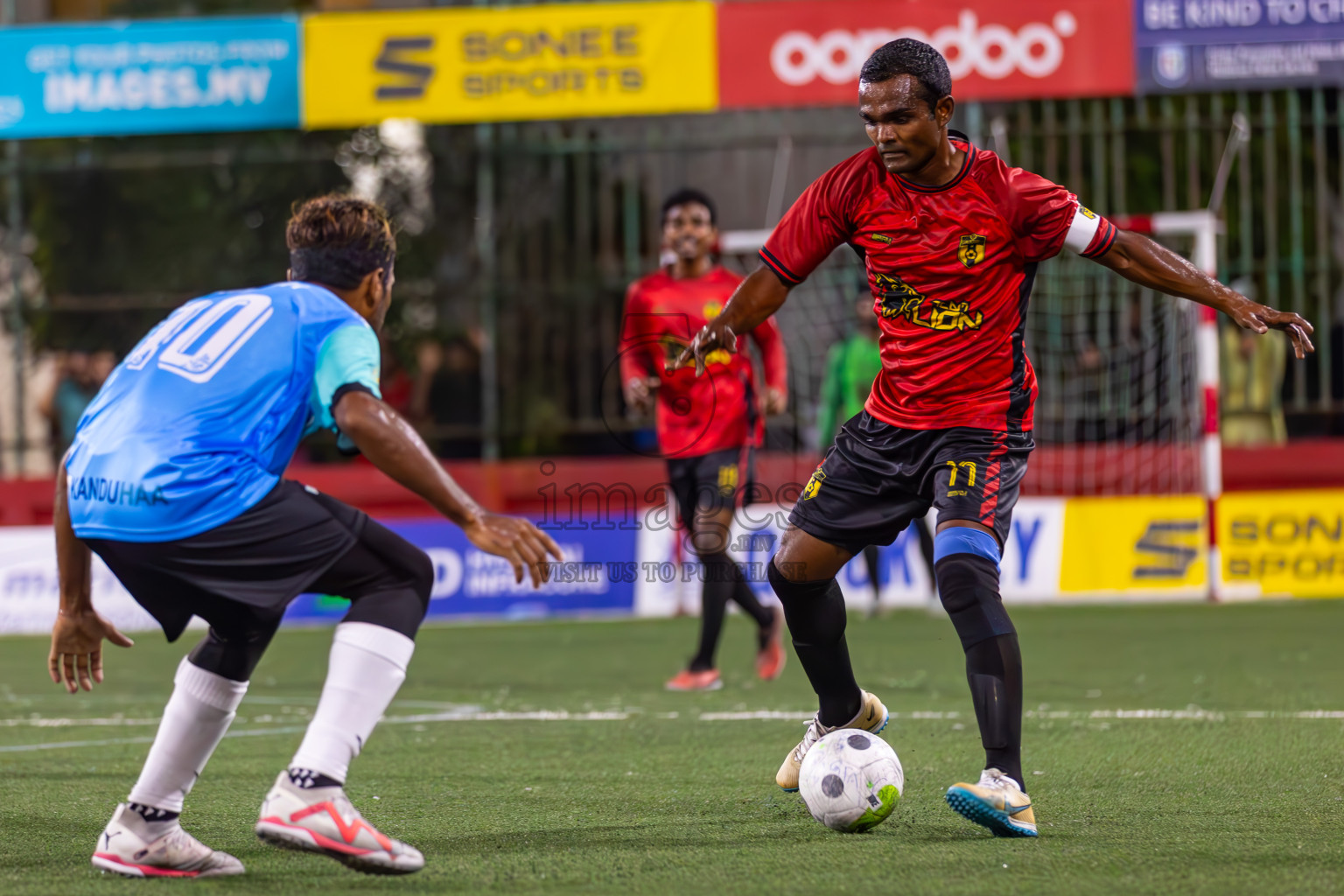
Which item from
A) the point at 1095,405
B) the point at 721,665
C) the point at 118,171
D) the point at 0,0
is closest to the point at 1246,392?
the point at 1095,405

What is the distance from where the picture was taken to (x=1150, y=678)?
25.5 feet

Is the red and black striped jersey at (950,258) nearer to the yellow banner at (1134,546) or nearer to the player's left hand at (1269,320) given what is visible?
the player's left hand at (1269,320)

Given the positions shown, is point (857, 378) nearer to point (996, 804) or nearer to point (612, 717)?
point (612, 717)

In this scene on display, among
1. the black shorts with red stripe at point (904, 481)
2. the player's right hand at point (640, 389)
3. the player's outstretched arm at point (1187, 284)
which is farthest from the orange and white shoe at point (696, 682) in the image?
the player's outstretched arm at point (1187, 284)

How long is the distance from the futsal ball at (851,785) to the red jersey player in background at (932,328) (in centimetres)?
35

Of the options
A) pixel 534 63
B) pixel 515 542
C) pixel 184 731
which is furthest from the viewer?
pixel 534 63

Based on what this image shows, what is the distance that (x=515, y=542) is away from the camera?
3.41 meters

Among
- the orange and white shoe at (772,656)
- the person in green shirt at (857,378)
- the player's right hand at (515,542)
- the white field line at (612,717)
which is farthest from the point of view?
the person in green shirt at (857,378)

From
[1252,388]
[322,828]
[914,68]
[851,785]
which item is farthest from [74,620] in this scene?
[1252,388]

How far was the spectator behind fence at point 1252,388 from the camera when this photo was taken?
1273cm

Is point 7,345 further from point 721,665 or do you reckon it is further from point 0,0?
point 721,665

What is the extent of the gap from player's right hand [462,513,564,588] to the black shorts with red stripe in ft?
4.45

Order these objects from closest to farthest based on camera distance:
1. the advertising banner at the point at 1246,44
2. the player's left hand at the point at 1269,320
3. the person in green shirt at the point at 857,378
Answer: the player's left hand at the point at 1269,320
the person in green shirt at the point at 857,378
the advertising banner at the point at 1246,44

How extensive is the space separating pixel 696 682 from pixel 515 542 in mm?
4416
